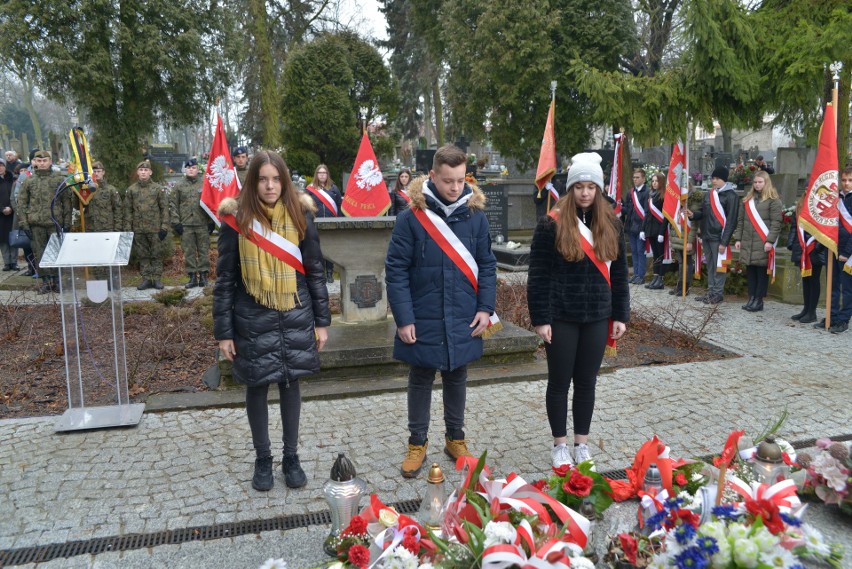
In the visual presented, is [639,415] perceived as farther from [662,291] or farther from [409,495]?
[662,291]

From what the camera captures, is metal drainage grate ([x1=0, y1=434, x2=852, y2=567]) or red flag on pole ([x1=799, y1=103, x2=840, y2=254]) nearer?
metal drainage grate ([x1=0, y1=434, x2=852, y2=567])

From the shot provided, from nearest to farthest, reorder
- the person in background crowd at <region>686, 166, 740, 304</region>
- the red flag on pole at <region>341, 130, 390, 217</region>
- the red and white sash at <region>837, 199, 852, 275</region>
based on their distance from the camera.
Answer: the red and white sash at <region>837, 199, 852, 275</region>, the person in background crowd at <region>686, 166, 740, 304</region>, the red flag on pole at <region>341, 130, 390, 217</region>

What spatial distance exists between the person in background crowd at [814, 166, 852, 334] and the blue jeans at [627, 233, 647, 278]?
146 inches

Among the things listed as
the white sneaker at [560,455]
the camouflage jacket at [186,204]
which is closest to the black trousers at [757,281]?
the white sneaker at [560,455]

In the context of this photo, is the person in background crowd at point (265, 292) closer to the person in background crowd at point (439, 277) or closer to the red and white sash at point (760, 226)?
the person in background crowd at point (439, 277)

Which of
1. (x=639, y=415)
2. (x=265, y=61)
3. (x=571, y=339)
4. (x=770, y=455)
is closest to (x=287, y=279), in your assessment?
(x=571, y=339)

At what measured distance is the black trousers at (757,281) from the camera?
936 cm

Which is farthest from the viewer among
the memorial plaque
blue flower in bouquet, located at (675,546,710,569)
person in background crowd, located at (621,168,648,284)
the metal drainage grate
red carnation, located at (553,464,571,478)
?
the memorial plaque

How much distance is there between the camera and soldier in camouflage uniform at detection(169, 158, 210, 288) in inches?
449

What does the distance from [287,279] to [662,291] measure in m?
8.55

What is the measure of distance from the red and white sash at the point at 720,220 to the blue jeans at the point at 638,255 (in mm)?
1818

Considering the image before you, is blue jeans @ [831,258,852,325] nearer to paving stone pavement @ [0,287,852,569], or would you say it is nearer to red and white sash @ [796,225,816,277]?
red and white sash @ [796,225,816,277]

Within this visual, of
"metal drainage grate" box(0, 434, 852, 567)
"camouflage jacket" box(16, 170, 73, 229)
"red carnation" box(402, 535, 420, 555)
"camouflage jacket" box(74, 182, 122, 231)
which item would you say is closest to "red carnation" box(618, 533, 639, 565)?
"red carnation" box(402, 535, 420, 555)

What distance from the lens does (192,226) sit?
11.4 m
